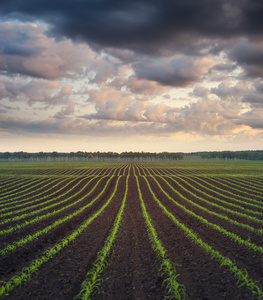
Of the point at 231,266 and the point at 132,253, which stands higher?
the point at 231,266

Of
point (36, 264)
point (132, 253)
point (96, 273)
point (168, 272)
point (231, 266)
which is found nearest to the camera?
point (96, 273)

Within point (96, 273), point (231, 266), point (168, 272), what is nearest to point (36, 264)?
point (96, 273)

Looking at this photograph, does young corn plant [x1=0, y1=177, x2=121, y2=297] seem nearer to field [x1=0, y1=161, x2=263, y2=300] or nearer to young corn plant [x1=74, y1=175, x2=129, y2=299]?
field [x1=0, y1=161, x2=263, y2=300]

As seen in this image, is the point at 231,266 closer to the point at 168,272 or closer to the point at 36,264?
the point at 168,272

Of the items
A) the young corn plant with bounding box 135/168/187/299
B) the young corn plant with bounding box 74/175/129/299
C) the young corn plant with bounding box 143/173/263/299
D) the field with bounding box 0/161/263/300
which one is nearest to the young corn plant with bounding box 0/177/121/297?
the field with bounding box 0/161/263/300

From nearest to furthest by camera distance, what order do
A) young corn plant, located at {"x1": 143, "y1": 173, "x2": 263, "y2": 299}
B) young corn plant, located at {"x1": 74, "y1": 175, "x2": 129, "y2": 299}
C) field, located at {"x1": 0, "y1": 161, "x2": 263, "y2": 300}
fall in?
young corn plant, located at {"x1": 74, "y1": 175, "x2": 129, "y2": 299}
young corn plant, located at {"x1": 143, "y1": 173, "x2": 263, "y2": 299}
field, located at {"x1": 0, "y1": 161, "x2": 263, "y2": 300}

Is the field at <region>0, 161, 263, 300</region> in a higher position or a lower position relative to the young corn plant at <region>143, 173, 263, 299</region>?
lower

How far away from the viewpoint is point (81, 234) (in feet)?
49.4

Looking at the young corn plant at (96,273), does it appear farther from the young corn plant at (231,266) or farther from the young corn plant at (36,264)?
the young corn plant at (231,266)

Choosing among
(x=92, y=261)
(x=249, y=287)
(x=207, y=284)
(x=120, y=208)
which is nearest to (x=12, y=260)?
(x=92, y=261)

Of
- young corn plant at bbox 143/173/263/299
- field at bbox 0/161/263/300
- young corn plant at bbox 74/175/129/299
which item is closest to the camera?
young corn plant at bbox 74/175/129/299

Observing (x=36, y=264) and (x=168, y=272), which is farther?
(x=36, y=264)

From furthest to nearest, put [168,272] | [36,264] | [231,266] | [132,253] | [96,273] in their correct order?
[132,253] → [36,264] → [231,266] → [168,272] → [96,273]

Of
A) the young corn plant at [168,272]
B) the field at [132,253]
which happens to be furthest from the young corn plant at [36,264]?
the young corn plant at [168,272]
